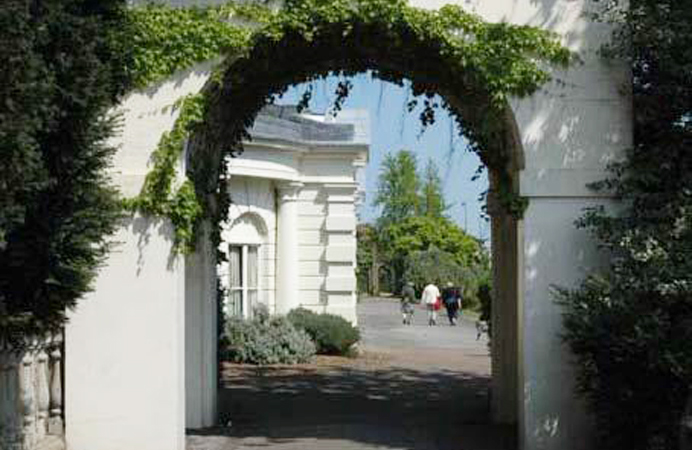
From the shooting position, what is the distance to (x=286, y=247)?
85.8ft

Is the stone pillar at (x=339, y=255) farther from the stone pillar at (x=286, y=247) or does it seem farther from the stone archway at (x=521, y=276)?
the stone archway at (x=521, y=276)

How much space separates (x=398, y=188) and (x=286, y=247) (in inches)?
2733

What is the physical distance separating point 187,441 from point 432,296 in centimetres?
3047

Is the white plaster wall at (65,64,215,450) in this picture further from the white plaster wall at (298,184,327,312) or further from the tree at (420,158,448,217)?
the tree at (420,158,448,217)

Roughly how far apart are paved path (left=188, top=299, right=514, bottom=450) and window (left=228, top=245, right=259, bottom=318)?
1.90m

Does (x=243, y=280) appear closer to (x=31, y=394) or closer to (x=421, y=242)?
(x=31, y=394)

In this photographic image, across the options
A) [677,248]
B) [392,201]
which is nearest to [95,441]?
[677,248]

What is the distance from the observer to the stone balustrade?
1011cm

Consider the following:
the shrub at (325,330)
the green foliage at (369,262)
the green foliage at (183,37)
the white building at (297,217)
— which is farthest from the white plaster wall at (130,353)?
the green foliage at (369,262)

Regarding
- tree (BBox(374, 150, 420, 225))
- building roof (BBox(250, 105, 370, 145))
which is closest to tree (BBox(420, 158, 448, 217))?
tree (BBox(374, 150, 420, 225))

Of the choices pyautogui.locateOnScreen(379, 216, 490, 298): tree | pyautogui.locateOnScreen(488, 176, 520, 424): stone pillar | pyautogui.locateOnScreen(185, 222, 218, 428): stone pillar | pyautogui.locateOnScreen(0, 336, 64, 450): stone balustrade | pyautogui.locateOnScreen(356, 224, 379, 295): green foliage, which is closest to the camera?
pyautogui.locateOnScreen(0, 336, 64, 450): stone balustrade

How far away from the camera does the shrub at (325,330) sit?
83.5ft

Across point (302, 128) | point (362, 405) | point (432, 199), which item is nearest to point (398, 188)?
point (432, 199)

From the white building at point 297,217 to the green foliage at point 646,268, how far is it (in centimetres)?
1380
